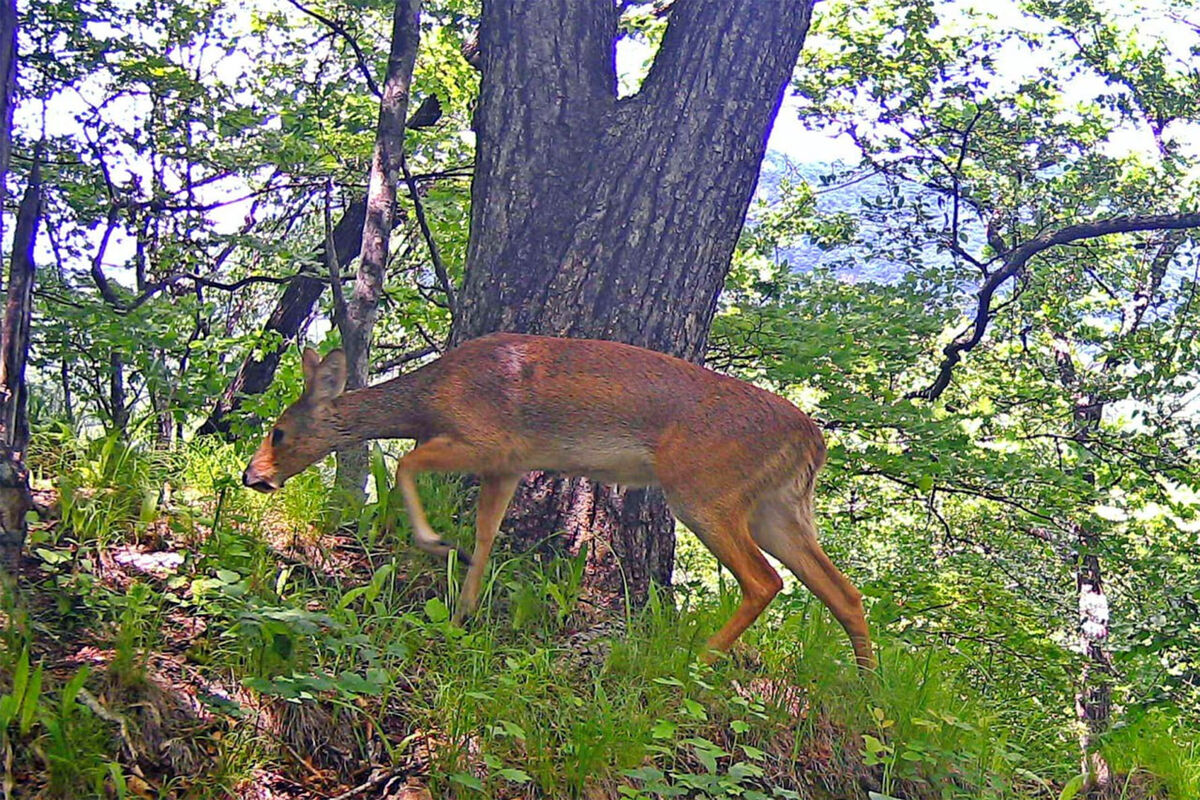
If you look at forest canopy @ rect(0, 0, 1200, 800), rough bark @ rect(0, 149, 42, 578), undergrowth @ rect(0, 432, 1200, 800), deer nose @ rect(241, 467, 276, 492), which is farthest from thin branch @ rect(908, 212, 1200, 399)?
rough bark @ rect(0, 149, 42, 578)

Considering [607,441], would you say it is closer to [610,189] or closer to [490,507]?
[490,507]

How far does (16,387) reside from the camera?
380 cm

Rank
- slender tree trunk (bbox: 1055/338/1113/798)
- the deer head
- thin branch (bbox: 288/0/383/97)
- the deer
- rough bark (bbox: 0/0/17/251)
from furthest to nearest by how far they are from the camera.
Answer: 1. slender tree trunk (bbox: 1055/338/1113/798)
2. thin branch (bbox: 288/0/383/97)
3. the deer head
4. the deer
5. rough bark (bbox: 0/0/17/251)

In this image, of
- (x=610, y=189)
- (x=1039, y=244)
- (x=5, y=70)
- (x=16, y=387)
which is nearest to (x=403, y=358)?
(x=1039, y=244)

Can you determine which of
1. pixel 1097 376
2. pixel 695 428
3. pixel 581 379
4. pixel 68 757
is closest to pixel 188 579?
pixel 68 757

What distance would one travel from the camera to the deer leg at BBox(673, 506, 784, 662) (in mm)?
4535

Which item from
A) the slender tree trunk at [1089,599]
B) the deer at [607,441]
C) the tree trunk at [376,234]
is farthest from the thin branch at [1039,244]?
the tree trunk at [376,234]

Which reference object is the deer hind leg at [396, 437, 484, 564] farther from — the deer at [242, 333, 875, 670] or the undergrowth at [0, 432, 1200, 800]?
the undergrowth at [0, 432, 1200, 800]

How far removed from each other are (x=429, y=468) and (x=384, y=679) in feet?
3.95

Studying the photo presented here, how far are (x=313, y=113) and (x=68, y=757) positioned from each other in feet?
23.0

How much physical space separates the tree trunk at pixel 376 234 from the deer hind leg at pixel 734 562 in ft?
5.90

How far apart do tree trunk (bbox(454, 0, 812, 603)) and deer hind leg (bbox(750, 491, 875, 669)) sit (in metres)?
0.57

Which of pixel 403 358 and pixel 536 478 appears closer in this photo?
pixel 536 478

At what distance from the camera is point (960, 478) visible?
8844 mm
